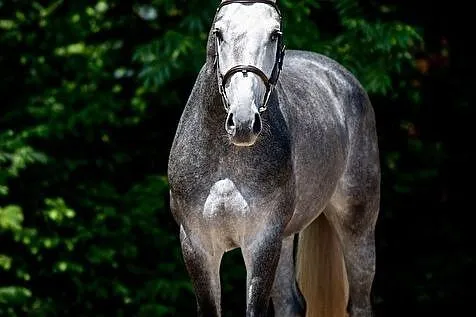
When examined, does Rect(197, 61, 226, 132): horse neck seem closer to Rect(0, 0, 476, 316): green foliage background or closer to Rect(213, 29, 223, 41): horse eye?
Rect(213, 29, 223, 41): horse eye

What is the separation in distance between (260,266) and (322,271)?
1325 millimetres

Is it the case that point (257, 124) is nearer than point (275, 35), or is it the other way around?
point (257, 124)

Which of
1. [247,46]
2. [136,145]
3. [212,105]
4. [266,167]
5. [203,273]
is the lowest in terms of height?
[203,273]

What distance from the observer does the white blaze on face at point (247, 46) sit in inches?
151

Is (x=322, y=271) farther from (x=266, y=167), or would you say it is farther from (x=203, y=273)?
(x=266, y=167)

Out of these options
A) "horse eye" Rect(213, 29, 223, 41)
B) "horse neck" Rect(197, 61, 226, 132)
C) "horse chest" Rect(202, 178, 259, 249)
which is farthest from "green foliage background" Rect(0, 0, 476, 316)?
"horse eye" Rect(213, 29, 223, 41)

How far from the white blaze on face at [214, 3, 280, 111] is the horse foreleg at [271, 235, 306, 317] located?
55.3 inches

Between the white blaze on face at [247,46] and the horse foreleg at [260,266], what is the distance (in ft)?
1.98

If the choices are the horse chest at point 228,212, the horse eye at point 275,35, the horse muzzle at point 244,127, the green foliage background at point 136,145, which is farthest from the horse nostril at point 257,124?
the green foliage background at point 136,145

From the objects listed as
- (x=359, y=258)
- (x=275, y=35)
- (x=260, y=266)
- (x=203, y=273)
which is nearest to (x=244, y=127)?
(x=275, y=35)

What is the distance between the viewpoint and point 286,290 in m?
5.20

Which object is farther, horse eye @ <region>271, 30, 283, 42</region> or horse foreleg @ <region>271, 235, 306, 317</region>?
horse foreleg @ <region>271, 235, 306, 317</region>

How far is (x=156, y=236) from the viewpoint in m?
8.02

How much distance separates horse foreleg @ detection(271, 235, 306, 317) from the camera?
17.0 feet
